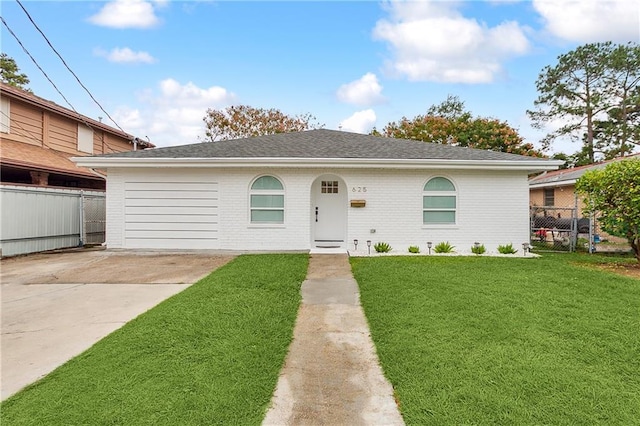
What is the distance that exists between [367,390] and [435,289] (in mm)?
3099

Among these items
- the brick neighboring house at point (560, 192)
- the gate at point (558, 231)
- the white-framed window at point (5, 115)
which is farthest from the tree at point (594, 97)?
the white-framed window at point (5, 115)

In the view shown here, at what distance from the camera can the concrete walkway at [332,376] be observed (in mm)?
2457

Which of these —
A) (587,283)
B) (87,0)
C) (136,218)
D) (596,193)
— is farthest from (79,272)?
(596,193)

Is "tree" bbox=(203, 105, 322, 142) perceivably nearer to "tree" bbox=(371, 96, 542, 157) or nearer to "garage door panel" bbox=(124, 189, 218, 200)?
"tree" bbox=(371, 96, 542, 157)

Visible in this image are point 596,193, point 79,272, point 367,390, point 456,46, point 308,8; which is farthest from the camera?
point 456,46

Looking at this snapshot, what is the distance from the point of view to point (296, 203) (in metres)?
10.1

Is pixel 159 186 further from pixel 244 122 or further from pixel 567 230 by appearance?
pixel 244 122

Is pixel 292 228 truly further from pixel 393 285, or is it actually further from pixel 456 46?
pixel 456 46

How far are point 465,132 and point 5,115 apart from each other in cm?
2530

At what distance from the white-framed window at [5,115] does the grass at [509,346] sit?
13.9 meters

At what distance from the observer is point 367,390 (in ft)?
9.17

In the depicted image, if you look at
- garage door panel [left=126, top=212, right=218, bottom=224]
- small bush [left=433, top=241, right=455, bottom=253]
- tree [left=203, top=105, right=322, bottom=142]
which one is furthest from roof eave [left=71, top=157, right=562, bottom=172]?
tree [left=203, top=105, right=322, bottom=142]

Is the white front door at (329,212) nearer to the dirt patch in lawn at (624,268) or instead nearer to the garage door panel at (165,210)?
the garage door panel at (165,210)

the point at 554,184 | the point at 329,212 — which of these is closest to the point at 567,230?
the point at 554,184
